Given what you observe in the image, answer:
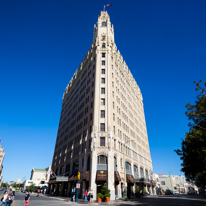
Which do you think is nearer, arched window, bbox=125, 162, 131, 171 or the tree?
the tree

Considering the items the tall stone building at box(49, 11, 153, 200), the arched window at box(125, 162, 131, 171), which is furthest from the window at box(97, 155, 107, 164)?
the arched window at box(125, 162, 131, 171)

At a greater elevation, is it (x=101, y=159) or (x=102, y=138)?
(x=102, y=138)

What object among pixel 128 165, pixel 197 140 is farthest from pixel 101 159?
pixel 197 140

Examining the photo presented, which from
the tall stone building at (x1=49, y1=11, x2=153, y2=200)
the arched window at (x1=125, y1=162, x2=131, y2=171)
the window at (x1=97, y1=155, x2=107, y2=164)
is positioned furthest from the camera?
the arched window at (x1=125, y1=162, x2=131, y2=171)

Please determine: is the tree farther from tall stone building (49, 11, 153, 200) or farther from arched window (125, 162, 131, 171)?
arched window (125, 162, 131, 171)

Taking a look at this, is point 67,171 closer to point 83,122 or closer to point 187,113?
point 83,122

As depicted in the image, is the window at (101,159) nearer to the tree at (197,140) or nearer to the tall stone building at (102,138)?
the tall stone building at (102,138)

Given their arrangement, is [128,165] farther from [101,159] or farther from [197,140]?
[197,140]

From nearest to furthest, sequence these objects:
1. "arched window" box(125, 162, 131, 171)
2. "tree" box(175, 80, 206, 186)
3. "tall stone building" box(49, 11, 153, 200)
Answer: "tree" box(175, 80, 206, 186), "tall stone building" box(49, 11, 153, 200), "arched window" box(125, 162, 131, 171)

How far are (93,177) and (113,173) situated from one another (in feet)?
14.4

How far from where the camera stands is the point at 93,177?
31.7 m

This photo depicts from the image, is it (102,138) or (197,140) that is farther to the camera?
(102,138)

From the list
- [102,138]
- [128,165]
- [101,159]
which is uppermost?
[102,138]

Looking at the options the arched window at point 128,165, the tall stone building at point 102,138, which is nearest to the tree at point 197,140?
the tall stone building at point 102,138
